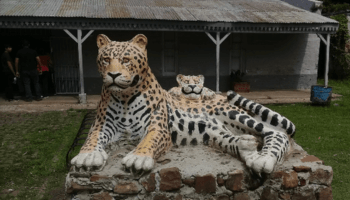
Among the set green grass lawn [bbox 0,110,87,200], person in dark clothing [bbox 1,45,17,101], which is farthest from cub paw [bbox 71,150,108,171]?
person in dark clothing [bbox 1,45,17,101]

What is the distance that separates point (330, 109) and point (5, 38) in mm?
12081

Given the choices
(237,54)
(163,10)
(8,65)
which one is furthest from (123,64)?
(237,54)

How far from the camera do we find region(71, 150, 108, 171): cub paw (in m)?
2.58

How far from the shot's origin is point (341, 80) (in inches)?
631

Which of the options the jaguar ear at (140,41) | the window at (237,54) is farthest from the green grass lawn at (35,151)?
the window at (237,54)

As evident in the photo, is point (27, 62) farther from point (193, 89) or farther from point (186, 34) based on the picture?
point (193, 89)

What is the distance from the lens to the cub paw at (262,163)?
8.30 ft

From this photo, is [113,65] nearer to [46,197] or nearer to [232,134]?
[232,134]

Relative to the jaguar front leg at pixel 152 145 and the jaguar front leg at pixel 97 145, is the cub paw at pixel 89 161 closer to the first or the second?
the jaguar front leg at pixel 97 145

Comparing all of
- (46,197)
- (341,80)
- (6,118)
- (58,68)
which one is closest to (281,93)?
(341,80)

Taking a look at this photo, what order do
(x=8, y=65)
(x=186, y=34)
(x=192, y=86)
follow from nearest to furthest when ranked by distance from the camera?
(x=192, y=86)
(x=8, y=65)
(x=186, y=34)

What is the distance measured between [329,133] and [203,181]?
5.67 meters

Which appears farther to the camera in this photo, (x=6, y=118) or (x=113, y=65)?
(x=6, y=118)

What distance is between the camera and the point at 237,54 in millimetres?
14195
